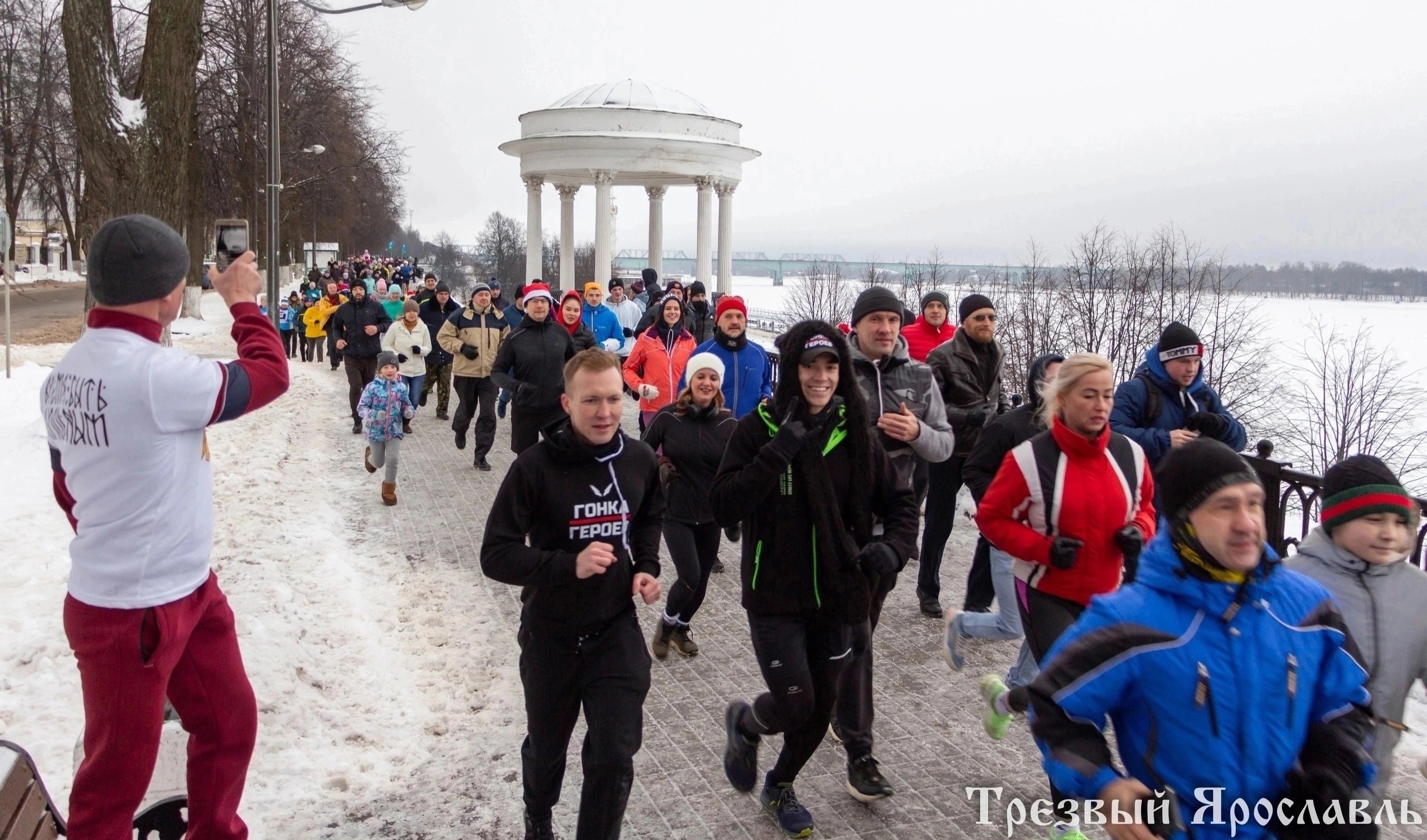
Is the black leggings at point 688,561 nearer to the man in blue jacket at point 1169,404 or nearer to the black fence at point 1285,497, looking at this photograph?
the man in blue jacket at point 1169,404

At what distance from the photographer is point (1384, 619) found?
3182mm

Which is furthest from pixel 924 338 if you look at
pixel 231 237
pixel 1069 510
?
pixel 231 237

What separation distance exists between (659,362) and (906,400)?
391cm

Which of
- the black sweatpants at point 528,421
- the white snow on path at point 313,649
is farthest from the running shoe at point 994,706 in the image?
the black sweatpants at point 528,421

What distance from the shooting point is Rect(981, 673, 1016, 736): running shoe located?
3896 millimetres

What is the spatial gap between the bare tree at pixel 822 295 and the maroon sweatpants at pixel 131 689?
133 feet

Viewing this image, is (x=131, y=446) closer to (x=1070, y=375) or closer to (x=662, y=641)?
(x=1070, y=375)

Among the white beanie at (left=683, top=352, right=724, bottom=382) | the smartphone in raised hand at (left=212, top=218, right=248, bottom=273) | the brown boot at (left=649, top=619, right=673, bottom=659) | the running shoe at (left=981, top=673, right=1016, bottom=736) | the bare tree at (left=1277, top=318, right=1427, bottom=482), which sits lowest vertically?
the bare tree at (left=1277, top=318, right=1427, bottom=482)

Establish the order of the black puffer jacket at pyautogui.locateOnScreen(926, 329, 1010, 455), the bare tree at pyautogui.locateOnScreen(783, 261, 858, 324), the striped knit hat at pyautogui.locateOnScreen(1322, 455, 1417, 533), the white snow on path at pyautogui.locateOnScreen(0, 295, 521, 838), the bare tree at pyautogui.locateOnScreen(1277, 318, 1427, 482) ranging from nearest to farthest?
1. the striped knit hat at pyautogui.locateOnScreen(1322, 455, 1417, 533)
2. the white snow on path at pyautogui.locateOnScreen(0, 295, 521, 838)
3. the black puffer jacket at pyautogui.locateOnScreen(926, 329, 1010, 455)
4. the bare tree at pyautogui.locateOnScreen(1277, 318, 1427, 482)
5. the bare tree at pyautogui.locateOnScreen(783, 261, 858, 324)

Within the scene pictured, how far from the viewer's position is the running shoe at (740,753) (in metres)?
4.29

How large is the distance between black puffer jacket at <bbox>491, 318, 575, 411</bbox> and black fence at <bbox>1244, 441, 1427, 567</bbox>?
5.66m

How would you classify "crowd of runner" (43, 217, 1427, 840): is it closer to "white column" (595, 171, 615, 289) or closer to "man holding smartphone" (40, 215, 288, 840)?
"man holding smartphone" (40, 215, 288, 840)

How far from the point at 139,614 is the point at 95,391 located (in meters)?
0.64

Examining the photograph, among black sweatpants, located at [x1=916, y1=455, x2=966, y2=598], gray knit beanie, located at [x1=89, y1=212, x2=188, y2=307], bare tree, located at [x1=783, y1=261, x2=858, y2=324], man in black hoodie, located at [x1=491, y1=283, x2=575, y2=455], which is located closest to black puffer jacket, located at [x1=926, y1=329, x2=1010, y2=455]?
black sweatpants, located at [x1=916, y1=455, x2=966, y2=598]
